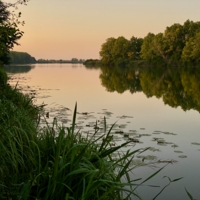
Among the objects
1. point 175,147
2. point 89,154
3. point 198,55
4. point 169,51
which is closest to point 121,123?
point 175,147

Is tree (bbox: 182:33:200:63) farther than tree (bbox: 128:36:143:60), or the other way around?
tree (bbox: 128:36:143:60)

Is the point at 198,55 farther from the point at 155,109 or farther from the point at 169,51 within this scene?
the point at 155,109

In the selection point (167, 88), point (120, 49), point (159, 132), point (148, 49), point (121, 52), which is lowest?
point (159, 132)

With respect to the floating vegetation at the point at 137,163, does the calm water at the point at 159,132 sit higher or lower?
lower

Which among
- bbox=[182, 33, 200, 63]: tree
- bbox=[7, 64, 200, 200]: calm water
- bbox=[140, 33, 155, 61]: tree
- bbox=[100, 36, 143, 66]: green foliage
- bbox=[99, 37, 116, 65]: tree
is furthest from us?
bbox=[99, 37, 116, 65]: tree

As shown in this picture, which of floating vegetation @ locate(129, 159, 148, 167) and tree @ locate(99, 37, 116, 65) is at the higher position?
tree @ locate(99, 37, 116, 65)

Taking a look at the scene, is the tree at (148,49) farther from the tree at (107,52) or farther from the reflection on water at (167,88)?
the reflection on water at (167,88)

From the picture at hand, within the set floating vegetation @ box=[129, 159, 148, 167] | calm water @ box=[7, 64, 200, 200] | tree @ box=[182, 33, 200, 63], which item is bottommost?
calm water @ box=[7, 64, 200, 200]

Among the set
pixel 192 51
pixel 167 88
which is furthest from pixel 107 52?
pixel 167 88

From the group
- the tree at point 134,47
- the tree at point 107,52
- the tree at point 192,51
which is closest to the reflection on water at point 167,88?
the tree at point 192,51

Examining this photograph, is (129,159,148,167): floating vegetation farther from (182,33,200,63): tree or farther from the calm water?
(182,33,200,63): tree

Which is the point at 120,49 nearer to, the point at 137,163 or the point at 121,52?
the point at 121,52

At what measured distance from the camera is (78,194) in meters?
3.52

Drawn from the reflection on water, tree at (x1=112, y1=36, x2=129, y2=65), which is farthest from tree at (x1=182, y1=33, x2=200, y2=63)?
tree at (x1=112, y1=36, x2=129, y2=65)
